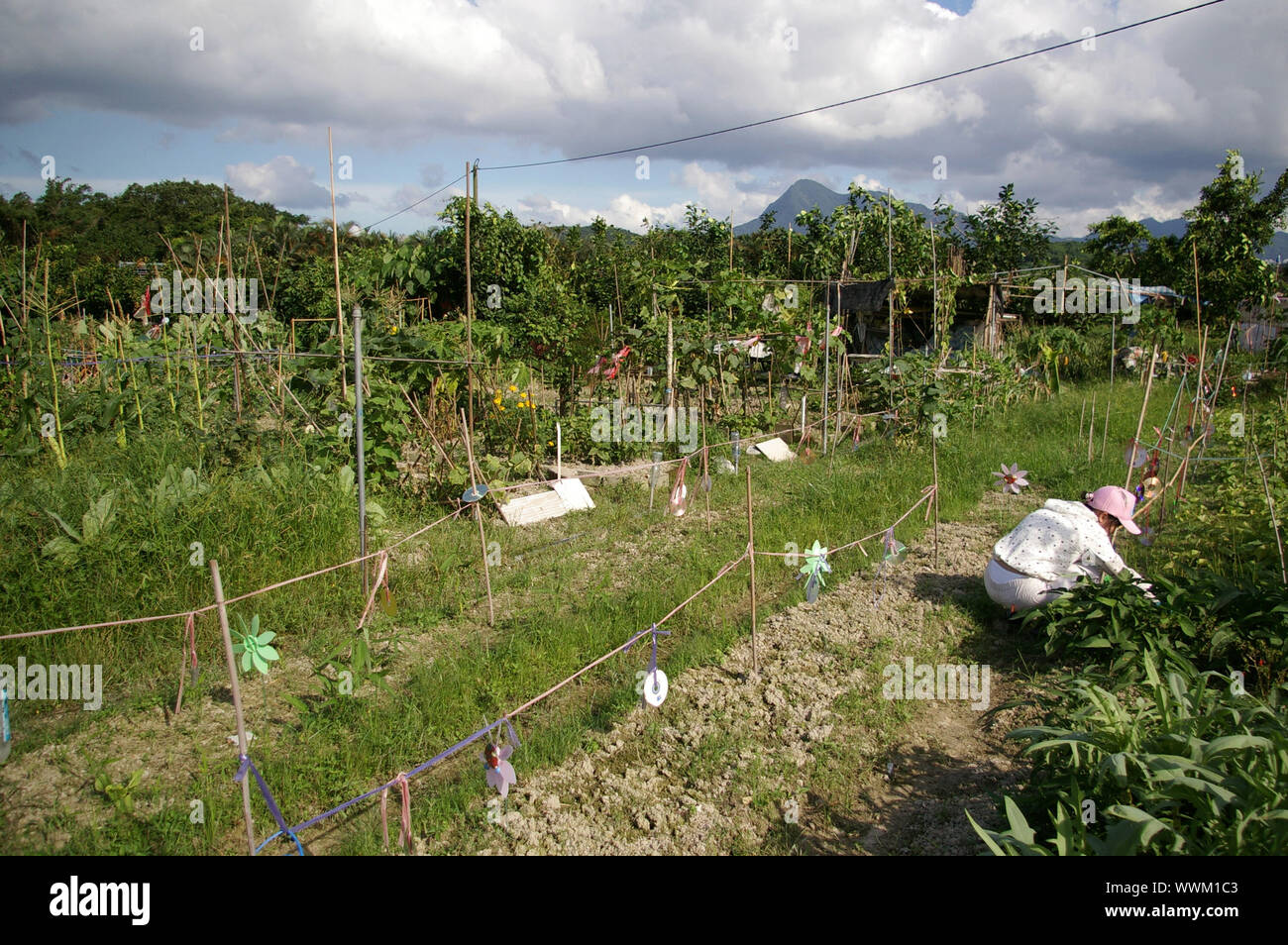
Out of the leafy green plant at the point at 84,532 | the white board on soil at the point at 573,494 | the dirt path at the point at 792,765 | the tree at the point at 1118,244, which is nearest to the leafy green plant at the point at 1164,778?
the dirt path at the point at 792,765

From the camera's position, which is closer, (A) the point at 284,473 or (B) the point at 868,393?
(A) the point at 284,473

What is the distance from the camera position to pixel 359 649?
3.73 metres

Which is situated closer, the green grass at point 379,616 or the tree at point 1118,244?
the green grass at point 379,616

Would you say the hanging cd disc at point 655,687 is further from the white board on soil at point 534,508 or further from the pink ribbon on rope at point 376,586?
the white board on soil at point 534,508

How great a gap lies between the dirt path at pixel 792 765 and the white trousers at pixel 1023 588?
29cm

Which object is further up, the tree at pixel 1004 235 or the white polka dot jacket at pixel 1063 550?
the tree at pixel 1004 235

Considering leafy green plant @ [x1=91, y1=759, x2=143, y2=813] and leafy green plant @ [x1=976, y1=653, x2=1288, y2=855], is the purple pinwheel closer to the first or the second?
leafy green plant @ [x1=91, y1=759, x2=143, y2=813]

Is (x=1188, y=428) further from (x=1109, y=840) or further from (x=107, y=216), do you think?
(x=107, y=216)

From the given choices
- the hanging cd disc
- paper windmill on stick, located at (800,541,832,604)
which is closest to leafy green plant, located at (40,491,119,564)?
the hanging cd disc

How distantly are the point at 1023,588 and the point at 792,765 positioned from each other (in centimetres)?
202

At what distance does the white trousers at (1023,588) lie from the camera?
4.60 m

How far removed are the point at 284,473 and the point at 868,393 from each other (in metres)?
7.17
